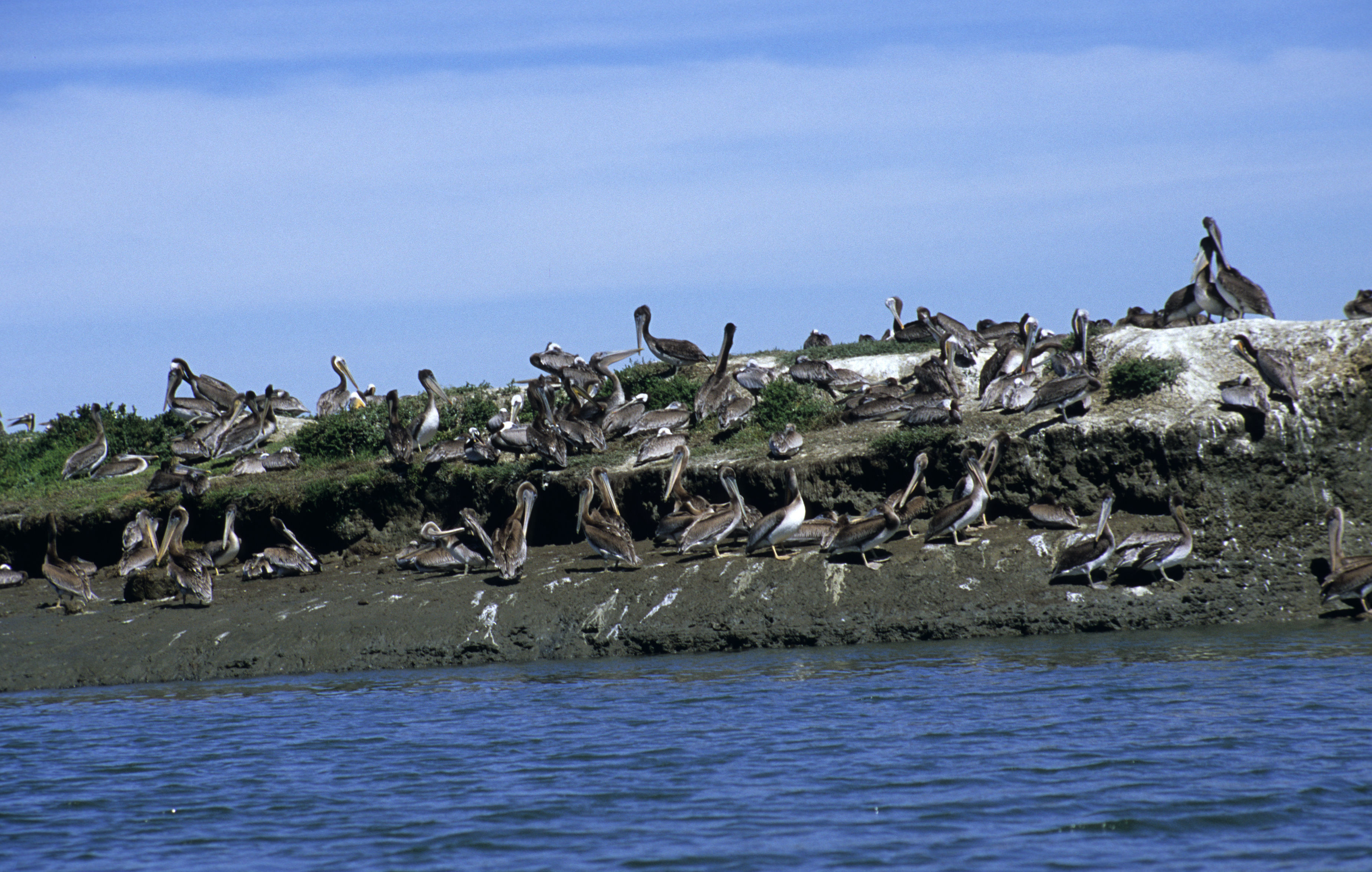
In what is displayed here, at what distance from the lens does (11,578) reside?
18375mm

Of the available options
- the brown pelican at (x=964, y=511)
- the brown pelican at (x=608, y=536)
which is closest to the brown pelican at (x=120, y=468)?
the brown pelican at (x=608, y=536)

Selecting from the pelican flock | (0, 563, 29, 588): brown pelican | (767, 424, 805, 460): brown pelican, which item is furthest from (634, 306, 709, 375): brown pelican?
(0, 563, 29, 588): brown pelican

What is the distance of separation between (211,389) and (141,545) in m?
6.36

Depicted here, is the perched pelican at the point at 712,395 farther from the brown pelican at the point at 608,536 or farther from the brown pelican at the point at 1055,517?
the brown pelican at the point at 1055,517

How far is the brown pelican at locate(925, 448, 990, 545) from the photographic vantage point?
14359 mm

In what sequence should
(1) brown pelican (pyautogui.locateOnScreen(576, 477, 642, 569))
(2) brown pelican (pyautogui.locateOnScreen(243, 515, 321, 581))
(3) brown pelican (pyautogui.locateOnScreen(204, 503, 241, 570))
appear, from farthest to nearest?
1. (3) brown pelican (pyautogui.locateOnScreen(204, 503, 241, 570))
2. (2) brown pelican (pyautogui.locateOnScreen(243, 515, 321, 581))
3. (1) brown pelican (pyautogui.locateOnScreen(576, 477, 642, 569))

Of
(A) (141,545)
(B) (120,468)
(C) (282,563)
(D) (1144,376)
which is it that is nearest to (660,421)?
(C) (282,563)

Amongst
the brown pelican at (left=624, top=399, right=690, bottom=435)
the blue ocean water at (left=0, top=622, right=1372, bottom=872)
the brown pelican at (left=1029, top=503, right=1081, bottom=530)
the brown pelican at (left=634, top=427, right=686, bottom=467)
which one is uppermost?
the brown pelican at (left=624, top=399, right=690, bottom=435)

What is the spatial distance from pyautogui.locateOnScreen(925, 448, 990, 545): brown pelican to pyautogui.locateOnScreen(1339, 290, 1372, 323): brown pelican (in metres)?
6.99

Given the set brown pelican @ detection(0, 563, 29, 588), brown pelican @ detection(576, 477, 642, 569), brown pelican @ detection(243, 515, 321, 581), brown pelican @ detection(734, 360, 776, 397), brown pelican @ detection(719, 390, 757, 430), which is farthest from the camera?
brown pelican @ detection(734, 360, 776, 397)

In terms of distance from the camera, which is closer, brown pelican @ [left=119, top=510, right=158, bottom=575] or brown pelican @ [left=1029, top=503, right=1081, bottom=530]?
brown pelican @ [left=1029, top=503, right=1081, bottom=530]

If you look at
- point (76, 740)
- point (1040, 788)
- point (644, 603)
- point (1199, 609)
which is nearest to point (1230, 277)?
point (1199, 609)

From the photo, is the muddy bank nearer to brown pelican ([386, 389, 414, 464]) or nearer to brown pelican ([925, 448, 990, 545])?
brown pelican ([925, 448, 990, 545])

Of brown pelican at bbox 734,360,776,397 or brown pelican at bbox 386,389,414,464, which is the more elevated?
brown pelican at bbox 734,360,776,397
